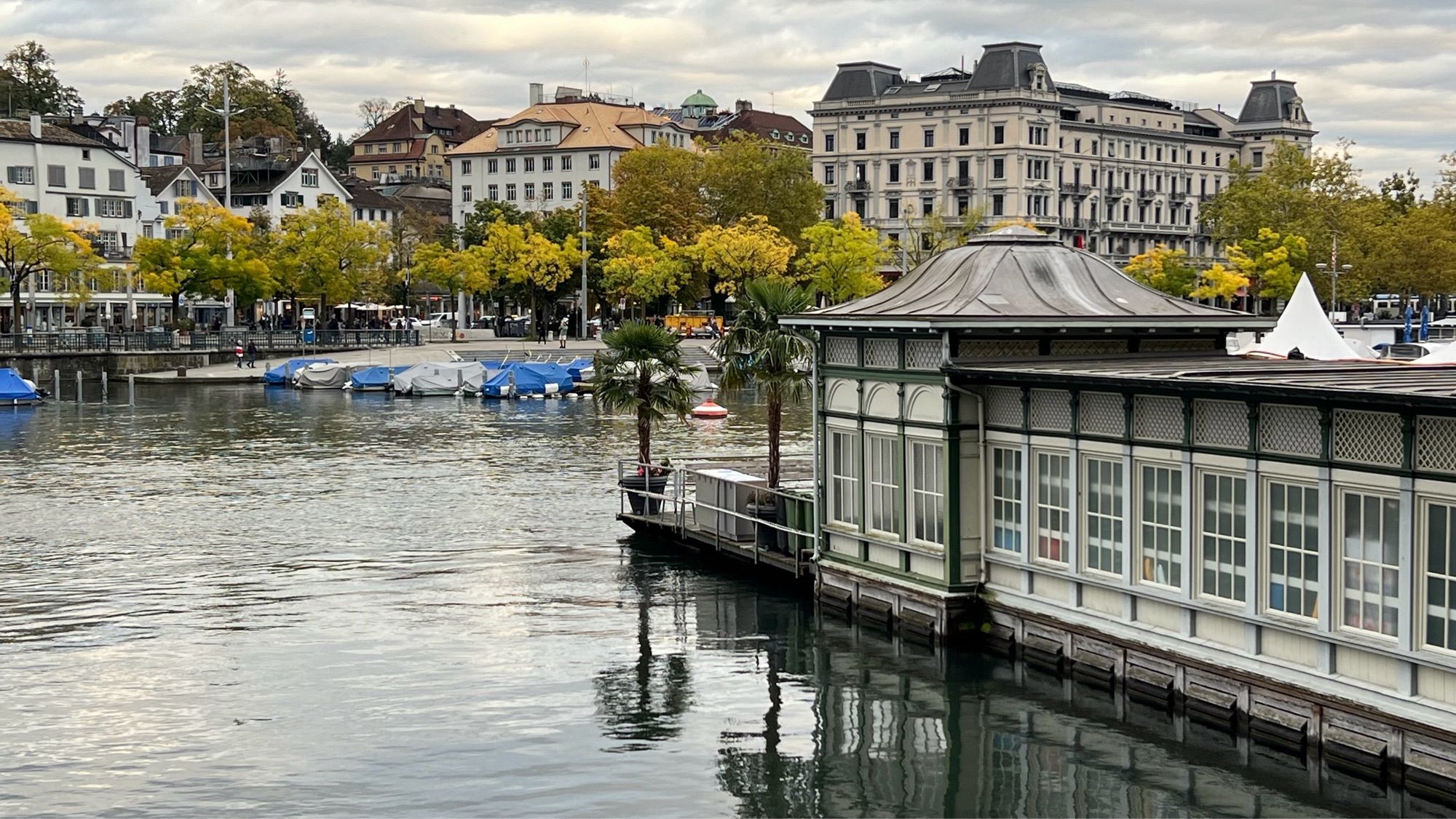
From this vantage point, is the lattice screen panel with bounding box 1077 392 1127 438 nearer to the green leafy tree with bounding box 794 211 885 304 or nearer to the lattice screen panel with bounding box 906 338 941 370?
the lattice screen panel with bounding box 906 338 941 370

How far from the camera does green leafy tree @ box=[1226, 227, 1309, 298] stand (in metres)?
122

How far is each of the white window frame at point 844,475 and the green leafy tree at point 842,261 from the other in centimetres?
8550

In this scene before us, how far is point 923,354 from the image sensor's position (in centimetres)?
2883

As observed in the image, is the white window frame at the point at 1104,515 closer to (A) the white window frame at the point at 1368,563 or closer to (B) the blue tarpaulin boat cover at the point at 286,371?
(A) the white window frame at the point at 1368,563

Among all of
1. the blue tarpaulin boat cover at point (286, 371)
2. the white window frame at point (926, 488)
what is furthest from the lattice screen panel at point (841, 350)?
the blue tarpaulin boat cover at point (286, 371)

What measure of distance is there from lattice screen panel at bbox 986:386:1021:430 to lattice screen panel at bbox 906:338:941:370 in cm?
98

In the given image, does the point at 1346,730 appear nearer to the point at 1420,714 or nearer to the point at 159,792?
the point at 1420,714

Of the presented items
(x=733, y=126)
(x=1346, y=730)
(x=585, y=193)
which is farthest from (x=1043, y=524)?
(x=733, y=126)

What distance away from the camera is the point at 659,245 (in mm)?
131625

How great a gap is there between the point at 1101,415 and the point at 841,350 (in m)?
6.42

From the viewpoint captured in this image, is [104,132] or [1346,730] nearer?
[1346,730]

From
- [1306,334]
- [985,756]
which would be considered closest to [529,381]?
[1306,334]

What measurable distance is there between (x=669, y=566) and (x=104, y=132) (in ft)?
416

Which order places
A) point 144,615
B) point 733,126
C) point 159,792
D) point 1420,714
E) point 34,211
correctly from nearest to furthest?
1. point 1420,714
2. point 159,792
3. point 144,615
4. point 34,211
5. point 733,126
